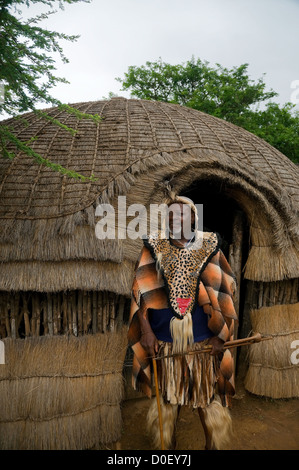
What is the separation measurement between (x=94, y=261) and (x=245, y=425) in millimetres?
2475

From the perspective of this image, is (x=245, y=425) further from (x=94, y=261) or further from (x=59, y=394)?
(x=94, y=261)

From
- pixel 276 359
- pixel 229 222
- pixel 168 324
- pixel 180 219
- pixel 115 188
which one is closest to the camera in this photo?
pixel 180 219

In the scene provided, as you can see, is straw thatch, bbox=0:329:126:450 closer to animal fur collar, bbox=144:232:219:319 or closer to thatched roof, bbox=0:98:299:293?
thatched roof, bbox=0:98:299:293

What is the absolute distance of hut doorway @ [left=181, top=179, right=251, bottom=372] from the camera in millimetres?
4270

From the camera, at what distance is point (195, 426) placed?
3.65m

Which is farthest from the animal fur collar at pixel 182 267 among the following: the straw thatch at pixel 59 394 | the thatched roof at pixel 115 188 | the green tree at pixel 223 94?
the green tree at pixel 223 94

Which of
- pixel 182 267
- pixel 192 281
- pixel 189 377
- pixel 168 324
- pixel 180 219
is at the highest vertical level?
pixel 180 219

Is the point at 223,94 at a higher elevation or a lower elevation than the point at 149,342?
higher

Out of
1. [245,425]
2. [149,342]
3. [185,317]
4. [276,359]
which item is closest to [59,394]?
[149,342]

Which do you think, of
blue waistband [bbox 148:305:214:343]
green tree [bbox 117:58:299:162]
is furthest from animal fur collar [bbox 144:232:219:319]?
green tree [bbox 117:58:299:162]

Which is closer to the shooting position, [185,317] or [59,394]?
[185,317]

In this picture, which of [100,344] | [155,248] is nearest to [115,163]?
[155,248]

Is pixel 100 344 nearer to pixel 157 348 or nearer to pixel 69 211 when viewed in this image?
pixel 157 348

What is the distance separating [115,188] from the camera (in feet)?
11.7
